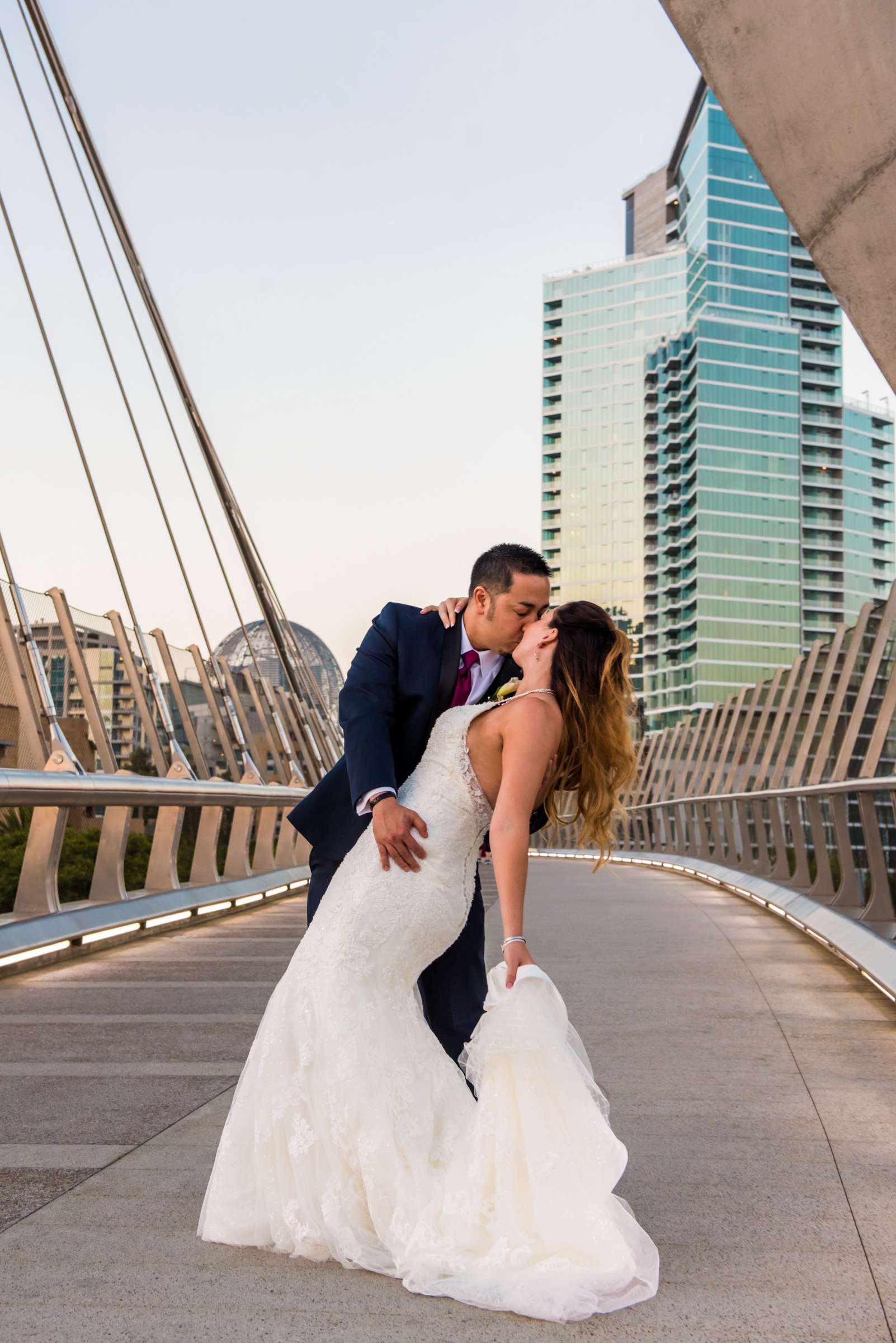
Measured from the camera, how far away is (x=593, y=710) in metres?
2.95

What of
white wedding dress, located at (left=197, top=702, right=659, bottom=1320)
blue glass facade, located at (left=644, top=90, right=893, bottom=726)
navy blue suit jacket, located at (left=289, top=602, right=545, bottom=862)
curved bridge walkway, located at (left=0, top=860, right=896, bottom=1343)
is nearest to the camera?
curved bridge walkway, located at (left=0, top=860, right=896, bottom=1343)

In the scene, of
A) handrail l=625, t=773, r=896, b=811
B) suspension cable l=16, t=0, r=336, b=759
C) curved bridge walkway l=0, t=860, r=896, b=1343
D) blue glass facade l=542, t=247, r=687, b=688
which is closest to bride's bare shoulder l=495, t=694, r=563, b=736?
curved bridge walkway l=0, t=860, r=896, b=1343

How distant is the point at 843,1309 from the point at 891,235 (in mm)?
2644

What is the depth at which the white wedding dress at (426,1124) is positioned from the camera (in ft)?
8.30

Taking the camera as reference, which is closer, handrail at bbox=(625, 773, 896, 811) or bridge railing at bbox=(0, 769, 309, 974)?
handrail at bbox=(625, 773, 896, 811)

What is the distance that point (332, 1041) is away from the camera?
2820 mm

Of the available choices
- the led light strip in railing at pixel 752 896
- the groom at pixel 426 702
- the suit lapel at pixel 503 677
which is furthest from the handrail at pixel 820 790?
the groom at pixel 426 702

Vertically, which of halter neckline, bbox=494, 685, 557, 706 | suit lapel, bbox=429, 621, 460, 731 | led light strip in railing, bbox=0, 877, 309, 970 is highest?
suit lapel, bbox=429, 621, 460, 731

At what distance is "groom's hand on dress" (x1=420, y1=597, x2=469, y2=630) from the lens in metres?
3.43

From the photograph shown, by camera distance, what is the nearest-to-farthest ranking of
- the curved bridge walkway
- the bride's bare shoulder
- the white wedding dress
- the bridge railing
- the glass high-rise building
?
the curved bridge walkway, the white wedding dress, the bride's bare shoulder, the bridge railing, the glass high-rise building

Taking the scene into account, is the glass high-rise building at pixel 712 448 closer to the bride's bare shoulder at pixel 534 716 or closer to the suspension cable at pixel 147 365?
the suspension cable at pixel 147 365

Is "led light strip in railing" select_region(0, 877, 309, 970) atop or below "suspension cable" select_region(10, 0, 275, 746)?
below

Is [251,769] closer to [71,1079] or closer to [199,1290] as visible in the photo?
[71,1079]

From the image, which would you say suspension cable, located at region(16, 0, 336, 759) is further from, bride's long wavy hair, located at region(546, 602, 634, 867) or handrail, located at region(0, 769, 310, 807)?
bride's long wavy hair, located at region(546, 602, 634, 867)
